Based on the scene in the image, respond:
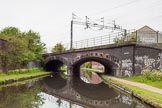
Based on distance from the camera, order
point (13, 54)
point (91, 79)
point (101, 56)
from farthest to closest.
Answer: point (91, 79)
point (13, 54)
point (101, 56)

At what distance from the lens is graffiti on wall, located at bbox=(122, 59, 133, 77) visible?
32375 mm

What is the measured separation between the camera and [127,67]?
32.8 m

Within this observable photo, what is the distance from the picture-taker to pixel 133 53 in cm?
3195

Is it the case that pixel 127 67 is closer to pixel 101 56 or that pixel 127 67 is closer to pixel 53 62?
pixel 101 56

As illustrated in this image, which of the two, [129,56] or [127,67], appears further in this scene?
[127,67]

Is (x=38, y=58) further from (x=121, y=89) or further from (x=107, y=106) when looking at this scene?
(x=107, y=106)

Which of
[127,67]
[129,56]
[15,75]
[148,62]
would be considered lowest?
[15,75]

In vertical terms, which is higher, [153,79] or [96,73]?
[153,79]

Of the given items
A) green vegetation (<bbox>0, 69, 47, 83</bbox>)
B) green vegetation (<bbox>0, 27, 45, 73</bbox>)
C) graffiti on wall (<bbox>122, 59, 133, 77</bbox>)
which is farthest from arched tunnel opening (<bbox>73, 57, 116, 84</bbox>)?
green vegetation (<bbox>0, 69, 47, 83</bbox>)

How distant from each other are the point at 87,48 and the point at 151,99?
25646 millimetres

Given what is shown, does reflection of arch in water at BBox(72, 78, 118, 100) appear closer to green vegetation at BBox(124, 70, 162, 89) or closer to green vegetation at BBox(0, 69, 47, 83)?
green vegetation at BBox(124, 70, 162, 89)

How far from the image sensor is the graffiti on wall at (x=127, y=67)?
3238 centimetres

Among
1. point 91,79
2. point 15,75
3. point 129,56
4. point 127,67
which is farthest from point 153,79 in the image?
point 91,79

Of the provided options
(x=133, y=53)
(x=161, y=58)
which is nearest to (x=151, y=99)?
(x=161, y=58)
